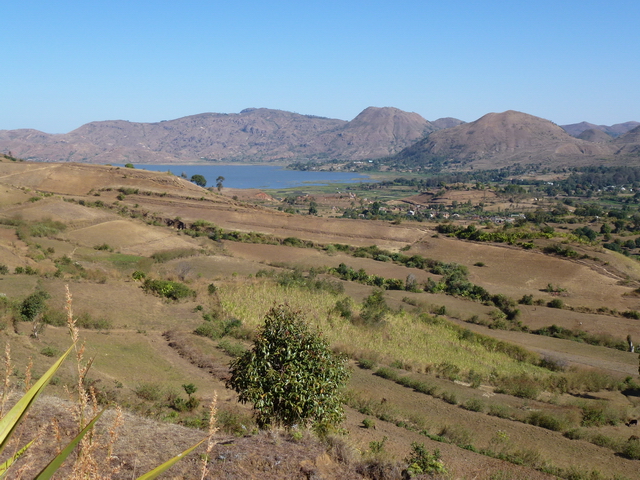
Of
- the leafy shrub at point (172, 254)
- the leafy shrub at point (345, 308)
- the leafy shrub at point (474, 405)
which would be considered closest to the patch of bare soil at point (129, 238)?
the leafy shrub at point (172, 254)

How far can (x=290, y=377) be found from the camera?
9.24 meters

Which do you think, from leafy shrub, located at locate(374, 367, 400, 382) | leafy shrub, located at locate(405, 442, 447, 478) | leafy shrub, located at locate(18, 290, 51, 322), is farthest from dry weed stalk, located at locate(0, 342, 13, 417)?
leafy shrub, located at locate(374, 367, 400, 382)

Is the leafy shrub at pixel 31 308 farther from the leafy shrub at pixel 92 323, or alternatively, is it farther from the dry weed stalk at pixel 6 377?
the dry weed stalk at pixel 6 377

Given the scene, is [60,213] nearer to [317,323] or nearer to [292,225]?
[292,225]

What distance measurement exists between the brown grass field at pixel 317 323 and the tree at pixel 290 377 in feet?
1.78

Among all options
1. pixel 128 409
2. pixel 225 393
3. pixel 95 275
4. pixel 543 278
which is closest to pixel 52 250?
pixel 95 275

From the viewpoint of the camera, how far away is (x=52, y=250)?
3381 cm

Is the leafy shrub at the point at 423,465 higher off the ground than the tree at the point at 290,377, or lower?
lower

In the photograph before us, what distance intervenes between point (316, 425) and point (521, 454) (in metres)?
5.68

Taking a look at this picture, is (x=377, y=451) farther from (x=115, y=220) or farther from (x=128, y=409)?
(x=115, y=220)

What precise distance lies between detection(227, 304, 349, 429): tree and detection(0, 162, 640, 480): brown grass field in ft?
1.78

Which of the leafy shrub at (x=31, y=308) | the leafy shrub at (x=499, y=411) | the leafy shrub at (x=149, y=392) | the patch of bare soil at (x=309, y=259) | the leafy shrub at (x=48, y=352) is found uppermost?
the leafy shrub at (x=31, y=308)

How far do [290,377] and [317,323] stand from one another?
12514mm

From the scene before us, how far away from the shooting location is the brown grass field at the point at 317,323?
367 inches
